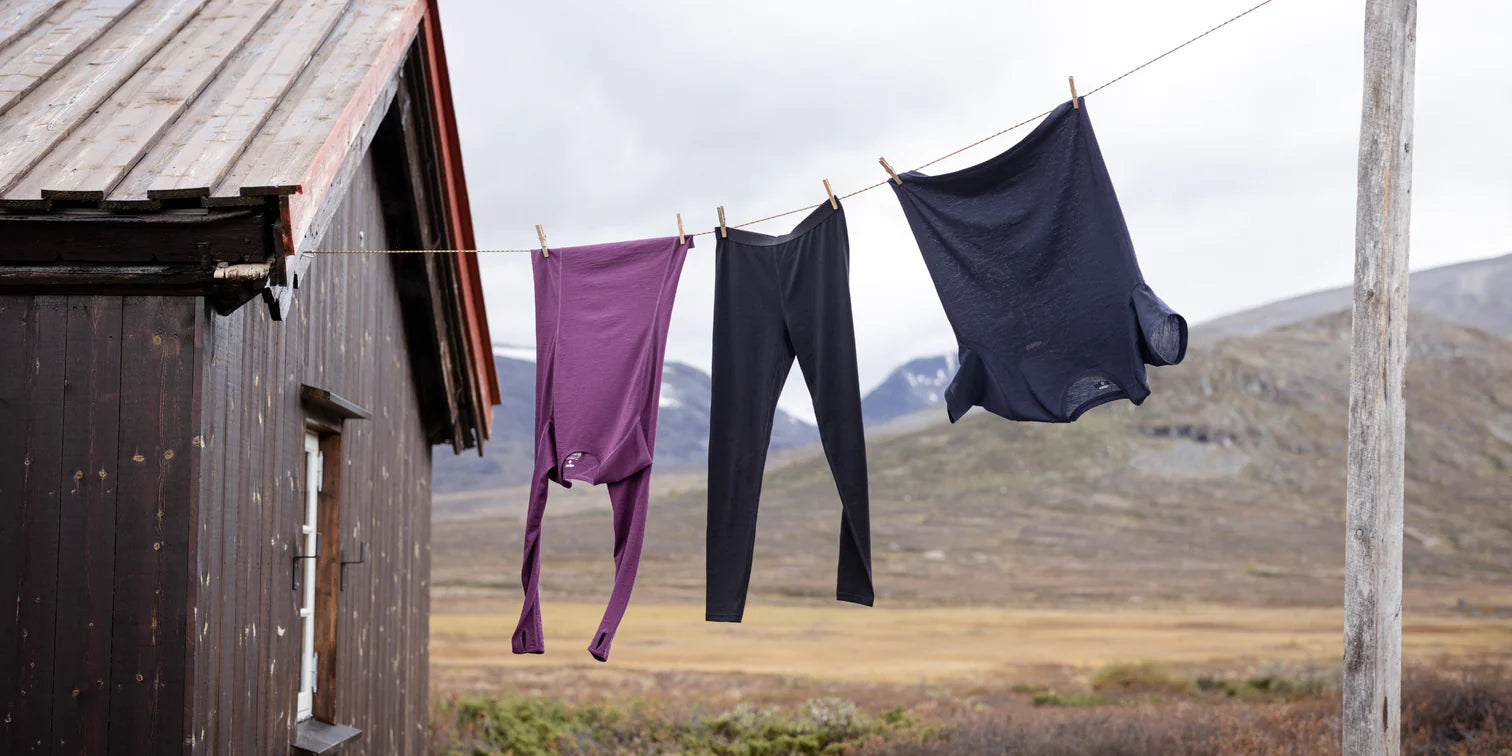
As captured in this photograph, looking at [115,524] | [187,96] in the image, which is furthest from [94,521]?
[187,96]

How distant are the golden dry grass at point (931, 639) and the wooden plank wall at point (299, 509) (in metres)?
13.0

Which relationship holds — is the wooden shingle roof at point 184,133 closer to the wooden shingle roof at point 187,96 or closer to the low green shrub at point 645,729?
the wooden shingle roof at point 187,96

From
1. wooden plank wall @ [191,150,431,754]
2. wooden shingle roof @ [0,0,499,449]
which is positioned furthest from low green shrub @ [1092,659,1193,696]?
wooden shingle roof @ [0,0,499,449]

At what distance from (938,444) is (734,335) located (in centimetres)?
6019

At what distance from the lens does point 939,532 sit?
156ft

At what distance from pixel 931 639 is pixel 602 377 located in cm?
2260

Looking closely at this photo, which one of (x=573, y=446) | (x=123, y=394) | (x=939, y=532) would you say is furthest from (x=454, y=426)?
(x=939, y=532)

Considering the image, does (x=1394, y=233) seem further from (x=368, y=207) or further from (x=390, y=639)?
(x=390, y=639)

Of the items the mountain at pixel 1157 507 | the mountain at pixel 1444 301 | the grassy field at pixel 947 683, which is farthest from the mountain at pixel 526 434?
the grassy field at pixel 947 683

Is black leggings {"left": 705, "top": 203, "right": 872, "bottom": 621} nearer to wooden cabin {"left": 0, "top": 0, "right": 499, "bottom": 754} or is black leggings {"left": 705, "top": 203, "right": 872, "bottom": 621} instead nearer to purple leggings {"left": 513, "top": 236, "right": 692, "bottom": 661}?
purple leggings {"left": 513, "top": 236, "right": 692, "bottom": 661}

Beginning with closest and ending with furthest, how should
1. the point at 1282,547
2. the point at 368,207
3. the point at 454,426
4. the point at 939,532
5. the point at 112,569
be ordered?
the point at 112,569, the point at 368,207, the point at 454,426, the point at 1282,547, the point at 939,532

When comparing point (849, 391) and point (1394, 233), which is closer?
point (1394, 233)

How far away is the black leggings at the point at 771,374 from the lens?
182 inches

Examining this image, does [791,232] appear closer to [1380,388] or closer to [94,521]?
[1380,388]
